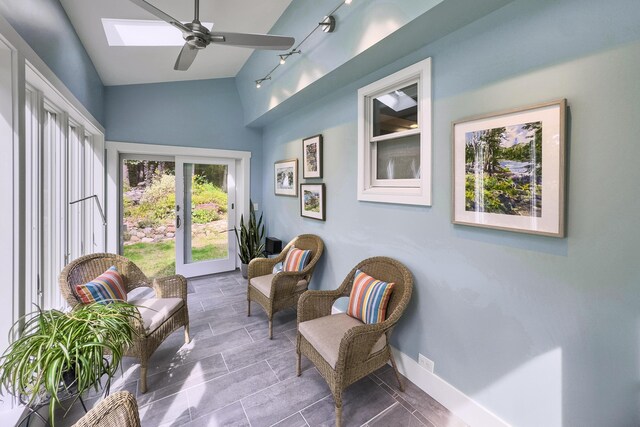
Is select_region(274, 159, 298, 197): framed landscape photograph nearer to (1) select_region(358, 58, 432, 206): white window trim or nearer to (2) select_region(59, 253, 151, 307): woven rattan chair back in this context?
(1) select_region(358, 58, 432, 206): white window trim

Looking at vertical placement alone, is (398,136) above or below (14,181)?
above

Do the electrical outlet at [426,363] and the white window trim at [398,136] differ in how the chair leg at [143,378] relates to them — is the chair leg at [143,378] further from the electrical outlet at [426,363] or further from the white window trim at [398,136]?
the white window trim at [398,136]

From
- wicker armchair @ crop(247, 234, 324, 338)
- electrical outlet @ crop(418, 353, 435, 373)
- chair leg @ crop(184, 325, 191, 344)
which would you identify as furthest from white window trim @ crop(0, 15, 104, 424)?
electrical outlet @ crop(418, 353, 435, 373)

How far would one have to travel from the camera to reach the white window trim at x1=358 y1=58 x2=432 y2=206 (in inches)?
73.3

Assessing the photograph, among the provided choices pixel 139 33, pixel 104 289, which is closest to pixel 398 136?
pixel 104 289

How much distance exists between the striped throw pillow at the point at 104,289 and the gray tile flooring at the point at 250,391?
57 centimetres

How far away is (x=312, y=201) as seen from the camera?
3.20 m

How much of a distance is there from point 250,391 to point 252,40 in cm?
247

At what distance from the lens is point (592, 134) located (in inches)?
47.1

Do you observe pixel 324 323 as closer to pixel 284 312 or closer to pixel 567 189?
pixel 284 312

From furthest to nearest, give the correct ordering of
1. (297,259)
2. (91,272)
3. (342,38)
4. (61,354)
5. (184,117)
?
1. (184,117)
2. (297,259)
3. (91,272)
4. (342,38)
5. (61,354)

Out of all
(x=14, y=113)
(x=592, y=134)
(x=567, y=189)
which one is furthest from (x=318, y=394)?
(x=14, y=113)

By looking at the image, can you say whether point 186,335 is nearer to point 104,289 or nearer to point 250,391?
point 104,289

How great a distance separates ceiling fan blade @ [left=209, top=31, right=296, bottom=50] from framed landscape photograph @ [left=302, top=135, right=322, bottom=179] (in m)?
1.16
